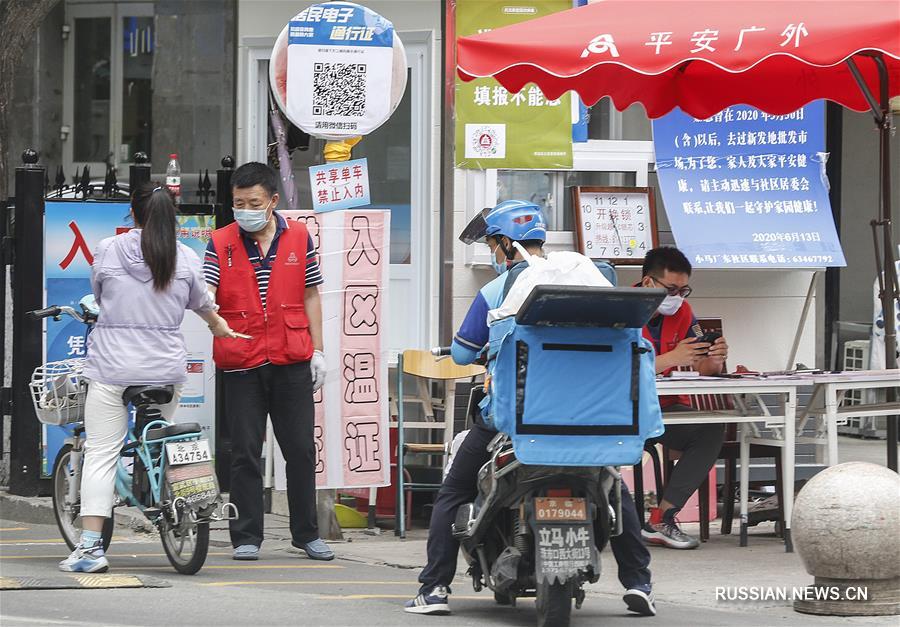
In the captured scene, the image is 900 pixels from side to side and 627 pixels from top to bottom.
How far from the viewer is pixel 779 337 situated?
10.8 m

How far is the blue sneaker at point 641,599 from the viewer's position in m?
6.55

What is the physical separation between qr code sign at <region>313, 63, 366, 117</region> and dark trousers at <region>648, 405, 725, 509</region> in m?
2.55

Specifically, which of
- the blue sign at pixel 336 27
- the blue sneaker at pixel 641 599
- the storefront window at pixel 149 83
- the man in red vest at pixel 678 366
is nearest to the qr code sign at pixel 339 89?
the blue sign at pixel 336 27

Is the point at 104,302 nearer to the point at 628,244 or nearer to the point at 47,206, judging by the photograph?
the point at 47,206

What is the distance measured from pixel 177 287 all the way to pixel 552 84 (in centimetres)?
267

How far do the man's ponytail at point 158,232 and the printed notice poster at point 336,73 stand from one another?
4.89ft

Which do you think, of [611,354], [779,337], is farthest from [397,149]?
[611,354]

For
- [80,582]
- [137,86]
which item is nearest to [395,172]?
[80,582]

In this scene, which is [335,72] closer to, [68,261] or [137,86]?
[68,261]

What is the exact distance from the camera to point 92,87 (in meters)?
18.4

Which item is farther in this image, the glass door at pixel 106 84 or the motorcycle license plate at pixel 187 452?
the glass door at pixel 106 84

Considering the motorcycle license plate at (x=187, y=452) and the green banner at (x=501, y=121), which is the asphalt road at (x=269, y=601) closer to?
the motorcycle license plate at (x=187, y=452)

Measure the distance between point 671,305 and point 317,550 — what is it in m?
2.42

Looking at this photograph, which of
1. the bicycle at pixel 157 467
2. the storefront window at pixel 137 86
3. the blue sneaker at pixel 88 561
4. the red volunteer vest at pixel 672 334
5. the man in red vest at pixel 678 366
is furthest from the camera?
the storefront window at pixel 137 86
